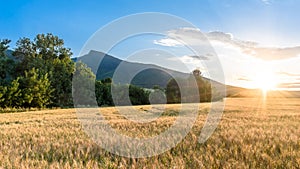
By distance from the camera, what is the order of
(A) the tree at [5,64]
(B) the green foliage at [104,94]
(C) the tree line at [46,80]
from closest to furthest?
1. (C) the tree line at [46,80]
2. (A) the tree at [5,64]
3. (B) the green foliage at [104,94]

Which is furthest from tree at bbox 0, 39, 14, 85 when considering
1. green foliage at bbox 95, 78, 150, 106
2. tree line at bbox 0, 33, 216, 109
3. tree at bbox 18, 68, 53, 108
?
green foliage at bbox 95, 78, 150, 106

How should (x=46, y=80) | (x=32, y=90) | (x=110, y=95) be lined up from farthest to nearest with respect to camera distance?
(x=110, y=95) → (x=46, y=80) → (x=32, y=90)

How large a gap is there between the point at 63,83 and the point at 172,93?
28784 mm

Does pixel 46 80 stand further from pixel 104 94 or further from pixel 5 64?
pixel 104 94

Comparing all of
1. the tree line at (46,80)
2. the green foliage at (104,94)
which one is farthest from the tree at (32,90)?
the green foliage at (104,94)

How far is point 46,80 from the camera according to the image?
5522 cm

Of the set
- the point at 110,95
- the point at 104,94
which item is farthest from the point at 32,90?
the point at 104,94

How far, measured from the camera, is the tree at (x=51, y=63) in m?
60.8

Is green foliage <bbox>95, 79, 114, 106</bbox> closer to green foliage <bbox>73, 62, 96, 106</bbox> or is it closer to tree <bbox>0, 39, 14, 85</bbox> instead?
green foliage <bbox>73, 62, 96, 106</bbox>

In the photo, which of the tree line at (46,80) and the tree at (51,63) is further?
the tree at (51,63)

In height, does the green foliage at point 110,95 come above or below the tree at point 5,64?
below

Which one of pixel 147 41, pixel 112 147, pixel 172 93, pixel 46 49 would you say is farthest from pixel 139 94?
pixel 112 147

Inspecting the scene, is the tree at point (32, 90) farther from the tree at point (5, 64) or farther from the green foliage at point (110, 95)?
the green foliage at point (110, 95)

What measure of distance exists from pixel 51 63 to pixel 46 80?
32.8 ft
